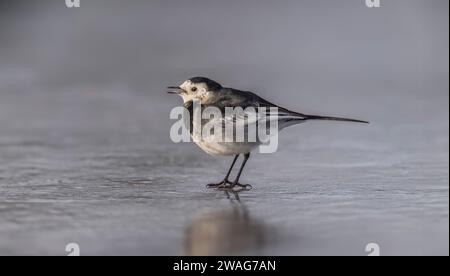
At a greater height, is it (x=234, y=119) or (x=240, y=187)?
(x=234, y=119)

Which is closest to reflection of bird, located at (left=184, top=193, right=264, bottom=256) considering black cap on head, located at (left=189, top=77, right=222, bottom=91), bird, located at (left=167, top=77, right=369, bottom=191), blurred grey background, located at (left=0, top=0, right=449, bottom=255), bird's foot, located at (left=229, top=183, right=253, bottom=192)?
blurred grey background, located at (left=0, top=0, right=449, bottom=255)

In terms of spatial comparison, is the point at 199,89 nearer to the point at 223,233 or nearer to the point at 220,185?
the point at 220,185

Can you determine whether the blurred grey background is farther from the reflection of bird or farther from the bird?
the bird

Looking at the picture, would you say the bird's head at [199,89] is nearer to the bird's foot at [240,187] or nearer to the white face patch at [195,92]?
the white face patch at [195,92]

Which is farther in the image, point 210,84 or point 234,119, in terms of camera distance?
point 210,84

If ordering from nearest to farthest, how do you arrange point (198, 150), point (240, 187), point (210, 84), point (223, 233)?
1. point (223, 233)
2. point (240, 187)
3. point (210, 84)
4. point (198, 150)

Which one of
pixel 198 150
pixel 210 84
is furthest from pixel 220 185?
pixel 198 150

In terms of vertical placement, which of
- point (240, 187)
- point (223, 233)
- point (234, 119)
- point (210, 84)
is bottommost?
point (223, 233)
